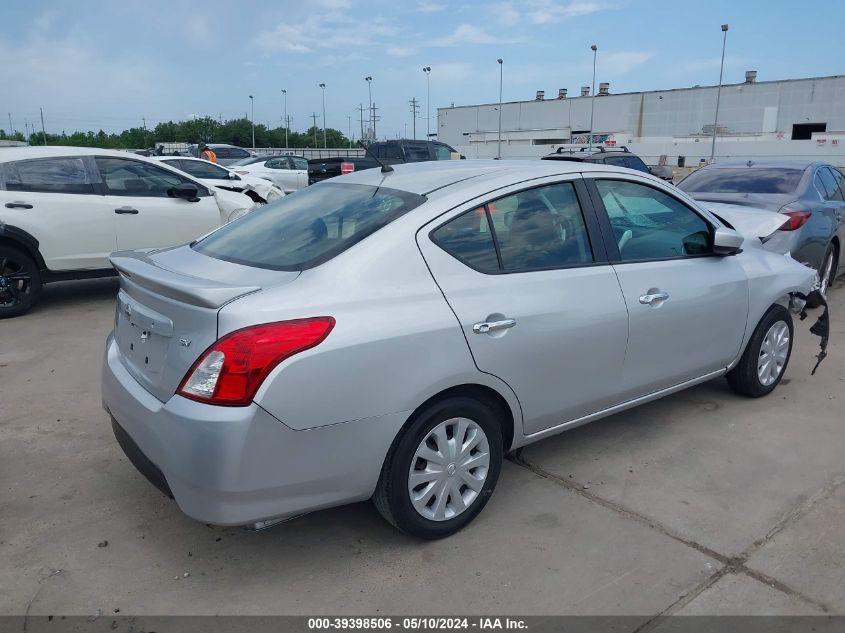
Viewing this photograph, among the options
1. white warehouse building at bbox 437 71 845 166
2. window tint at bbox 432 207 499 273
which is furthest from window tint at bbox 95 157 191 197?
white warehouse building at bbox 437 71 845 166

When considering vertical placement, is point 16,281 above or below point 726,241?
below

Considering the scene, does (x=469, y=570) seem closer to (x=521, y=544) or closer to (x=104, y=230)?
(x=521, y=544)

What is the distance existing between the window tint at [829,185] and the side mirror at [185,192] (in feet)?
23.2

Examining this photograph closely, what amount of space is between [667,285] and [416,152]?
14.9 m

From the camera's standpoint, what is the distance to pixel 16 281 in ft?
22.5

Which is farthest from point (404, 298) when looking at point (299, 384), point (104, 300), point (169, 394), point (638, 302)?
point (104, 300)

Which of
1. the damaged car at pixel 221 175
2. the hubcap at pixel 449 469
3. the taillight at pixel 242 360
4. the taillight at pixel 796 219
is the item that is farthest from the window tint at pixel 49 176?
the taillight at pixel 796 219

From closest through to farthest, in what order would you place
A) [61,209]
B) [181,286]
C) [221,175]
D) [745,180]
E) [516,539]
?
1. [181,286]
2. [516,539]
3. [61,209]
4. [745,180]
5. [221,175]

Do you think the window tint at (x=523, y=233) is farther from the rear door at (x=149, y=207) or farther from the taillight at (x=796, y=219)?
the rear door at (x=149, y=207)

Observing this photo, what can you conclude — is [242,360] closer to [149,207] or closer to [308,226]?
[308,226]

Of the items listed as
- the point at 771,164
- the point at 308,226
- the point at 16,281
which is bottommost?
the point at 16,281

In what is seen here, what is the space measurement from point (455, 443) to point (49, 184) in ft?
19.6

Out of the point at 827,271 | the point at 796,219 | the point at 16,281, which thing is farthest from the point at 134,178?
the point at 827,271

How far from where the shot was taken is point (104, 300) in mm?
7656
